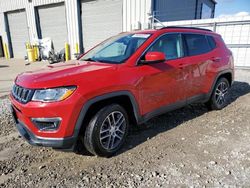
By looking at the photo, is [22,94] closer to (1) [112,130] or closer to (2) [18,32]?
(1) [112,130]

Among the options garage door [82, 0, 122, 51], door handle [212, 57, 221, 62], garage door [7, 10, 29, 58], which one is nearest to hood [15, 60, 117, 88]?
door handle [212, 57, 221, 62]

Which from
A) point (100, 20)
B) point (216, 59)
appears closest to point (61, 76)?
point (216, 59)

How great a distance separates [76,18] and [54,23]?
2696mm

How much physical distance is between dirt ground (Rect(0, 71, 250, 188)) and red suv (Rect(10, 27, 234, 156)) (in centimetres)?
36

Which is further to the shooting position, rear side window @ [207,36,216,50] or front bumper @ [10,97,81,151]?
rear side window @ [207,36,216,50]

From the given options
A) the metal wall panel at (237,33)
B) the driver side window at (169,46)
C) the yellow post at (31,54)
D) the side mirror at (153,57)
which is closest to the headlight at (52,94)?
the side mirror at (153,57)

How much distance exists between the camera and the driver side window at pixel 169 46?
3.66m

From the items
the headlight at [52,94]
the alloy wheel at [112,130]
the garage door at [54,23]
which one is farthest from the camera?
the garage door at [54,23]

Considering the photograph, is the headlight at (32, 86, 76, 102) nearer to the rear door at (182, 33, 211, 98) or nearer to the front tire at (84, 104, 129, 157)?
the front tire at (84, 104, 129, 157)

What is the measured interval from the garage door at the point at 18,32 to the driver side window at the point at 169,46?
55.4 ft

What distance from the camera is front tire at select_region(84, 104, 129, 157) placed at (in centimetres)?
293

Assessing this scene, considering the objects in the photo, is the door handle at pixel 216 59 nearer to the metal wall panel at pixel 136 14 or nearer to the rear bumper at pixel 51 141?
the rear bumper at pixel 51 141

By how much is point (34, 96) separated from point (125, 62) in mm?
1321

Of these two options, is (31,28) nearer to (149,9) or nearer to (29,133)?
(149,9)
